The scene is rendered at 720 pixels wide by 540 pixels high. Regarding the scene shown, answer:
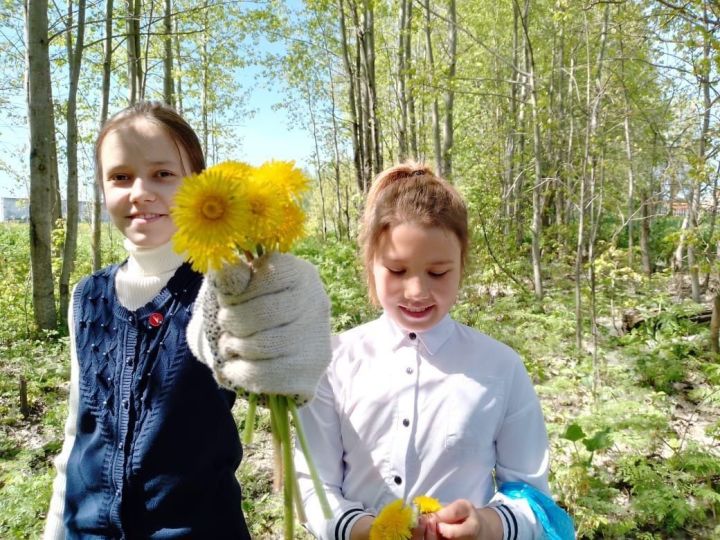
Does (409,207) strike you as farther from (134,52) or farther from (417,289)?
(134,52)

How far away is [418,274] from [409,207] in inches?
7.2

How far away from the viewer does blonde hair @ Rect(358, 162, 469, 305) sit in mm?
1180

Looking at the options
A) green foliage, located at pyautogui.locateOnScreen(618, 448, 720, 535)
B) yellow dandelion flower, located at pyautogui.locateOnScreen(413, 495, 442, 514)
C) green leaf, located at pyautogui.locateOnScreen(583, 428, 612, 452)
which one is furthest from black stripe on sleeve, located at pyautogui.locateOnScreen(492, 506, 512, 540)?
green foliage, located at pyautogui.locateOnScreen(618, 448, 720, 535)

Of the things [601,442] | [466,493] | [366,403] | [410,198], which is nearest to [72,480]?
[366,403]

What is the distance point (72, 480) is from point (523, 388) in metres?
1.14

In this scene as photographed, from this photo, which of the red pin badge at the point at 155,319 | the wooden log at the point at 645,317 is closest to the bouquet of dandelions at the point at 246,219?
the red pin badge at the point at 155,319

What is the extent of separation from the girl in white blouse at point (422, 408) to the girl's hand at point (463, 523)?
0.09m

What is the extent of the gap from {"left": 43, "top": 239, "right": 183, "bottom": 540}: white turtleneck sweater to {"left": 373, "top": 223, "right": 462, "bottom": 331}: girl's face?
1.76 feet

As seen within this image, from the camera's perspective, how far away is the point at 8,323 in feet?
21.7

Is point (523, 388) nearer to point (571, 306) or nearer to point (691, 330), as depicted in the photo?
point (691, 330)

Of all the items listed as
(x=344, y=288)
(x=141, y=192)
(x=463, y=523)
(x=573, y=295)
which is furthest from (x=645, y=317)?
(x=141, y=192)

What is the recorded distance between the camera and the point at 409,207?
119 centimetres

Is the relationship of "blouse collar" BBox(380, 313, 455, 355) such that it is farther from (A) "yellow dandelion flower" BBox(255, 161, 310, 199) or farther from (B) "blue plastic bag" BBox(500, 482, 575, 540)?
(A) "yellow dandelion flower" BBox(255, 161, 310, 199)

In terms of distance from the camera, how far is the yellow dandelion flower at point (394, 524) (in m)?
0.87
